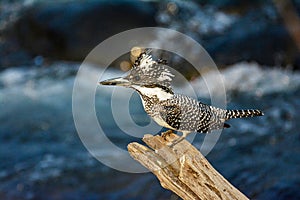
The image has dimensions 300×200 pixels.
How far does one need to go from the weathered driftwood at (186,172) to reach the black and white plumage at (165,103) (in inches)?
7.3

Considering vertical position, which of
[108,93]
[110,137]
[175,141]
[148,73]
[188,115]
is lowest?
[175,141]

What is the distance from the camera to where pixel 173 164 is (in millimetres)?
3547

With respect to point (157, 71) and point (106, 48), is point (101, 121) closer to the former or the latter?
point (106, 48)

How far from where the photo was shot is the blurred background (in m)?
6.89

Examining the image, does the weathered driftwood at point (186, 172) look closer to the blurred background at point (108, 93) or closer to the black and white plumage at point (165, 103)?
the black and white plumage at point (165, 103)

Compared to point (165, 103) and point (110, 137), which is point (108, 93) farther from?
point (165, 103)

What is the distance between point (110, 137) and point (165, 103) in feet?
13.7

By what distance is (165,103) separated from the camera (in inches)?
151

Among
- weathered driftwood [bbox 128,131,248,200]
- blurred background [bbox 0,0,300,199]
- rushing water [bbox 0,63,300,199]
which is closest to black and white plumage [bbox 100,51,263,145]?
weathered driftwood [bbox 128,131,248,200]

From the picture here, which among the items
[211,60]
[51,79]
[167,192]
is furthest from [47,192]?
[211,60]

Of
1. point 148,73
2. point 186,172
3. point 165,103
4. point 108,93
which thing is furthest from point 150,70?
point 108,93

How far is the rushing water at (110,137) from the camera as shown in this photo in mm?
6762

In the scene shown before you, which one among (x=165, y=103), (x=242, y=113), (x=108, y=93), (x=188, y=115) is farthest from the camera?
(x=108, y=93)

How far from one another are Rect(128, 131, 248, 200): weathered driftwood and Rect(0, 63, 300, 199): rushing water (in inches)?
118
